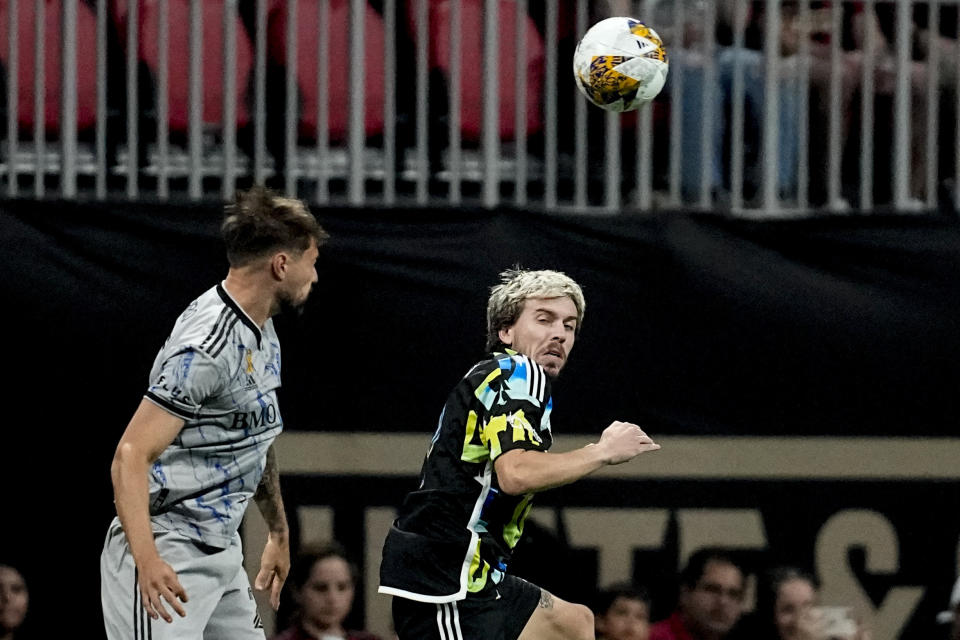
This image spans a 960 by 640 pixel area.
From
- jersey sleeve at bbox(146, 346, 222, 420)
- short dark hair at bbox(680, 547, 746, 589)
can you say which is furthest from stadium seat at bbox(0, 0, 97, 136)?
short dark hair at bbox(680, 547, 746, 589)

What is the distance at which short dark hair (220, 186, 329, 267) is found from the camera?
16.8 ft

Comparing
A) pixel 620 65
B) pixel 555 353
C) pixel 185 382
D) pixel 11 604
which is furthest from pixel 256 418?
pixel 11 604

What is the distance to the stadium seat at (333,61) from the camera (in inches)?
297

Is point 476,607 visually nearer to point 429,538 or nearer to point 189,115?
point 429,538

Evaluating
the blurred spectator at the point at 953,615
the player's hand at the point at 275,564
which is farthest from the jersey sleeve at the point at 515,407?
the blurred spectator at the point at 953,615

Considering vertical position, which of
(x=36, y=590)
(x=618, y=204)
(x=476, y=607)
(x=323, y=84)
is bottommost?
(x=36, y=590)

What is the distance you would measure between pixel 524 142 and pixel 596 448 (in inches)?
126

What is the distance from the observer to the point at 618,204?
768 cm

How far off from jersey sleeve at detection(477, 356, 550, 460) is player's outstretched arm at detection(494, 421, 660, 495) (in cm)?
5

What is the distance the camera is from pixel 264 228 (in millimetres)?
5117

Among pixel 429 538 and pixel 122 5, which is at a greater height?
pixel 122 5

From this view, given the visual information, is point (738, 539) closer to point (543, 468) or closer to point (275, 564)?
point (275, 564)

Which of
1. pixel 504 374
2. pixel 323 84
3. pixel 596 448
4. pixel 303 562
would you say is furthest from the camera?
pixel 323 84

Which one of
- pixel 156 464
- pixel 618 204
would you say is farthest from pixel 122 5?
pixel 156 464
